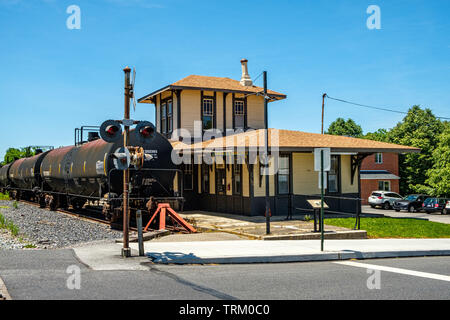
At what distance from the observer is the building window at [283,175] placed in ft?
73.4

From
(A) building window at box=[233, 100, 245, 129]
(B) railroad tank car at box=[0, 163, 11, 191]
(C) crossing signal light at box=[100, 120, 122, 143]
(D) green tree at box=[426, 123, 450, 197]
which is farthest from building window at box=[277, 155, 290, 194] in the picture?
(D) green tree at box=[426, 123, 450, 197]

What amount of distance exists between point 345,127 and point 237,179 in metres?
70.5

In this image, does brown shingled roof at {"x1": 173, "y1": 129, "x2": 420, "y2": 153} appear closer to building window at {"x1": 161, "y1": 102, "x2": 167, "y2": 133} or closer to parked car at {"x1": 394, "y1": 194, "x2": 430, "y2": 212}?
building window at {"x1": 161, "y1": 102, "x2": 167, "y2": 133}

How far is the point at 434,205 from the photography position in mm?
38312

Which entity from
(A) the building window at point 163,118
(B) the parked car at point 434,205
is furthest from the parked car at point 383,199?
(A) the building window at point 163,118

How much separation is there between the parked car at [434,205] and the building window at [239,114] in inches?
787

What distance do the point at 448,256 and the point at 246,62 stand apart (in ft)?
66.9

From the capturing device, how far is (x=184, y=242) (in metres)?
13.8

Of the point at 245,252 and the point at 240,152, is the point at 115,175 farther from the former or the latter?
the point at 245,252

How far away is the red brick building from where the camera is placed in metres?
50.0

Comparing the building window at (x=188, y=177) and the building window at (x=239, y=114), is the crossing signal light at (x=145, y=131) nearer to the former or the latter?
the building window at (x=188, y=177)

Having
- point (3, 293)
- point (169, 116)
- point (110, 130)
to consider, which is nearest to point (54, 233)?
point (110, 130)
